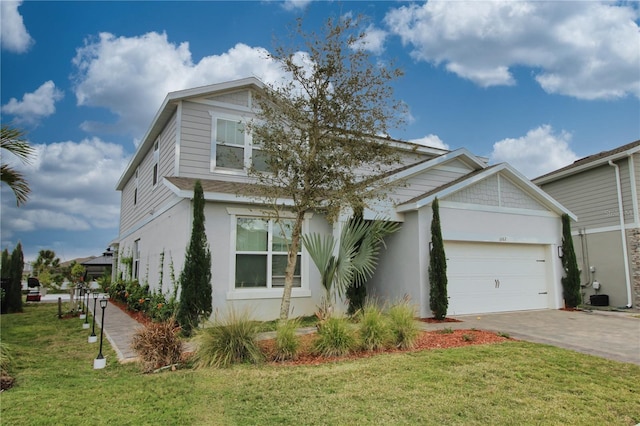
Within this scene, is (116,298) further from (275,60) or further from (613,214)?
(613,214)

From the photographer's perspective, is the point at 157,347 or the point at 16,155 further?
the point at 16,155

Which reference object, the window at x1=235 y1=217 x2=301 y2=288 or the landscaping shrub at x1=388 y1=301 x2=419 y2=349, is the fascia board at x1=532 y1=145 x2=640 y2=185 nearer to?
the landscaping shrub at x1=388 y1=301 x2=419 y2=349

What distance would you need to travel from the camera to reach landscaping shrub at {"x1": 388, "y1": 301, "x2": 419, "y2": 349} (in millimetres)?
7270

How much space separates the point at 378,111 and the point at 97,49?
31.0ft

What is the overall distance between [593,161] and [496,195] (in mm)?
6857

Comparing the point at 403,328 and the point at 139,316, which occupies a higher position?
the point at 403,328

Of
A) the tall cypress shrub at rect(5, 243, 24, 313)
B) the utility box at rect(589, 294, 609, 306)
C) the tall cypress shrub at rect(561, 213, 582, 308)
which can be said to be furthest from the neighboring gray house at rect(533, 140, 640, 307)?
the tall cypress shrub at rect(5, 243, 24, 313)

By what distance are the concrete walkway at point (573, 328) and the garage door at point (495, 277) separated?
0.47 m

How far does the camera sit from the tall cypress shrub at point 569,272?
1365 centimetres

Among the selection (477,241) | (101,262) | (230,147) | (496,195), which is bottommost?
(101,262)

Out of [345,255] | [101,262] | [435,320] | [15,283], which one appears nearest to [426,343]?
[345,255]

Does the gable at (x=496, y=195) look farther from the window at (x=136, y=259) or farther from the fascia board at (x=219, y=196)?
the window at (x=136, y=259)

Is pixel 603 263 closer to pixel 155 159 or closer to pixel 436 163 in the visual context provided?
pixel 436 163

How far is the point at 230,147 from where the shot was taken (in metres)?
12.0
